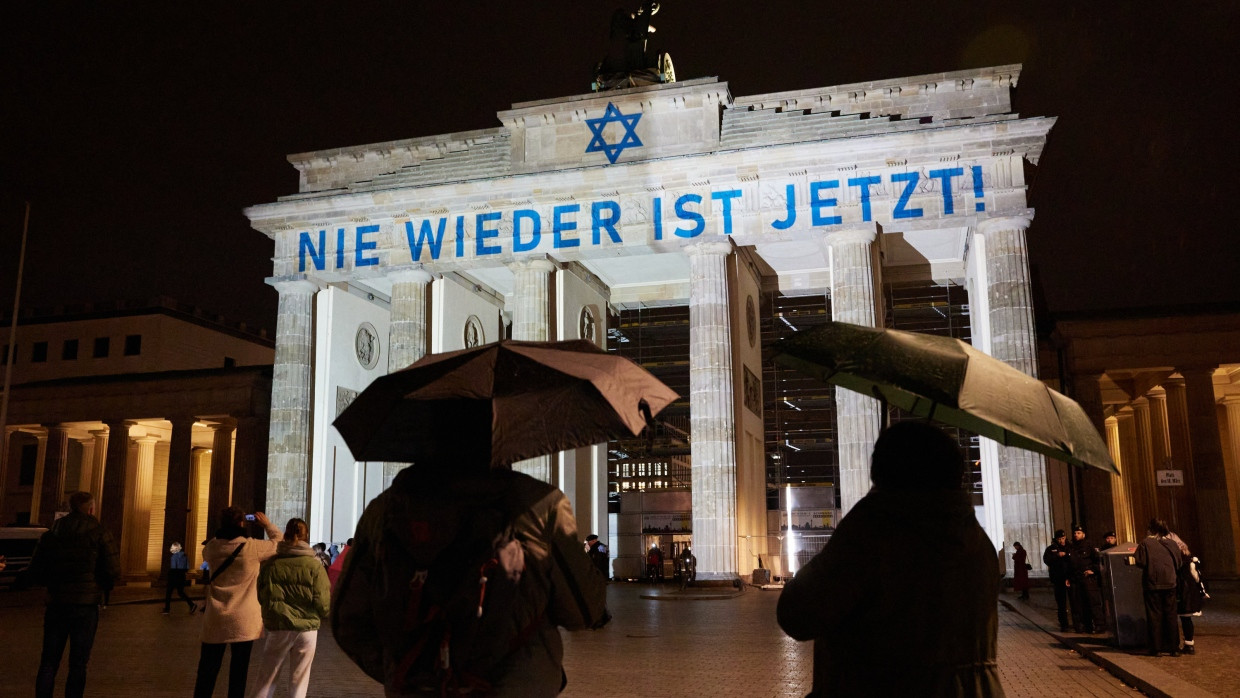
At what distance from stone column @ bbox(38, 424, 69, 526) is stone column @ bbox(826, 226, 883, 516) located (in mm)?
31816

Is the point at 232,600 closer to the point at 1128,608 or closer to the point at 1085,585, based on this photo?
the point at 1128,608

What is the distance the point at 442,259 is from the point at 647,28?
415 inches

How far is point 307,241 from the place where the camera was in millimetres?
33156

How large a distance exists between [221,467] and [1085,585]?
3627cm

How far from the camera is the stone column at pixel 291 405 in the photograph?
3180 cm

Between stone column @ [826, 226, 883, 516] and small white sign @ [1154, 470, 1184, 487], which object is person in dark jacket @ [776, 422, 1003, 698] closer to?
small white sign @ [1154, 470, 1184, 487]

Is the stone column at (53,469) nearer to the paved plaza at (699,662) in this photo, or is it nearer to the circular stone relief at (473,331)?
the circular stone relief at (473,331)

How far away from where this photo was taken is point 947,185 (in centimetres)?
2831

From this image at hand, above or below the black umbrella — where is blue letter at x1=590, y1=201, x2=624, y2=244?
above

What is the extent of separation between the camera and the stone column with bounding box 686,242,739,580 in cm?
2823

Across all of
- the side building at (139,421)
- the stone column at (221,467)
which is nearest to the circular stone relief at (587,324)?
the side building at (139,421)

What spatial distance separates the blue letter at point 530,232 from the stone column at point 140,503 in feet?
83.1

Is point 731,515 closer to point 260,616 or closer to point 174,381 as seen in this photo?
point 260,616

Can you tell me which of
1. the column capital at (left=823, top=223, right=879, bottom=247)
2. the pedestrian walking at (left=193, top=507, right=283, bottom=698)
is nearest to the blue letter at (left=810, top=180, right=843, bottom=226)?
the column capital at (left=823, top=223, right=879, bottom=247)
